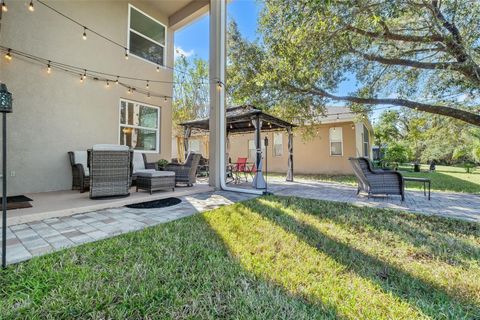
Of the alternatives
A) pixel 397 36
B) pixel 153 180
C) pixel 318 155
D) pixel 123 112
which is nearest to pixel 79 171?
pixel 153 180

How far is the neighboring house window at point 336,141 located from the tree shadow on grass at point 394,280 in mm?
10270

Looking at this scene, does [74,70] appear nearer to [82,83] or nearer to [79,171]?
A: [82,83]

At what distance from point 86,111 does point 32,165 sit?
1.85m

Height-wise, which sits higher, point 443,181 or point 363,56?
point 363,56

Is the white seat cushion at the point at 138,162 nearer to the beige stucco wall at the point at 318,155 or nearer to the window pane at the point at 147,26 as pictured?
the window pane at the point at 147,26

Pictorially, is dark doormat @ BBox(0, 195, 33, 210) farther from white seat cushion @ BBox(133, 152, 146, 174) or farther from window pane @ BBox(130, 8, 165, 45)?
window pane @ BBox(130, 8, 165, 45)

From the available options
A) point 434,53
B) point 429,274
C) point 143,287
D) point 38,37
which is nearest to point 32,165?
point 38,37

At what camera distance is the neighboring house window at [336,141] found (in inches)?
482

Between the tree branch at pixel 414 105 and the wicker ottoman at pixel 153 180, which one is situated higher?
the tree branch at pixel 414 105

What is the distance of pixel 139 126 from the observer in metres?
7.38

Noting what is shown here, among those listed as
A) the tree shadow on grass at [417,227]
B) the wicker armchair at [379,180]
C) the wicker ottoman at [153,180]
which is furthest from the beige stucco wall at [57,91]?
the wicker armchair at [379,180]

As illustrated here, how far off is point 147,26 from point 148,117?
3188 millimetres

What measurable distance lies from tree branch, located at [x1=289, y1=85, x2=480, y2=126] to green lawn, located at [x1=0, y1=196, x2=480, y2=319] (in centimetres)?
499

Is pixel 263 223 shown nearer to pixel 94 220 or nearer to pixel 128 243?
pixel 128 243
